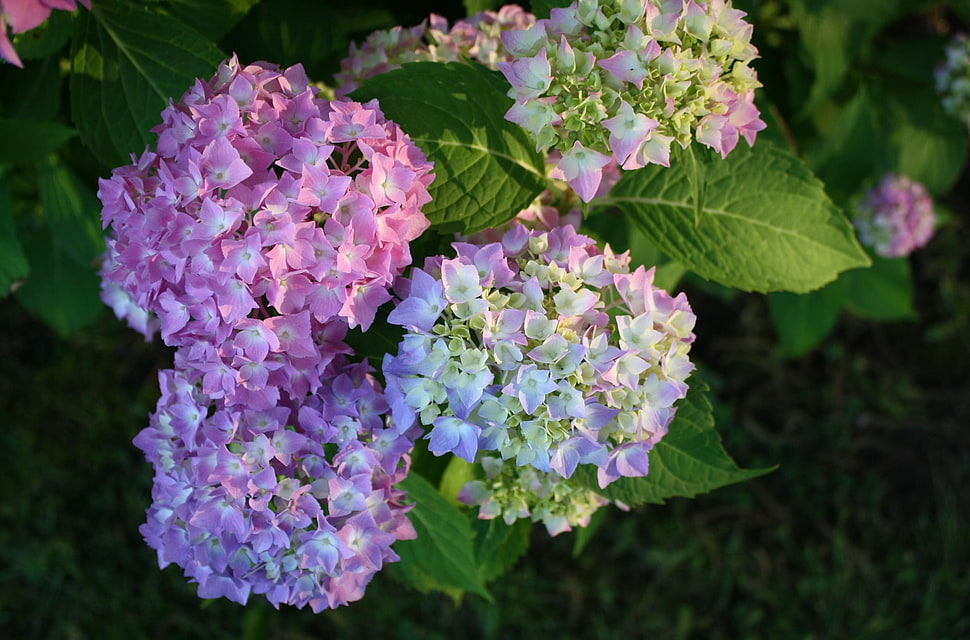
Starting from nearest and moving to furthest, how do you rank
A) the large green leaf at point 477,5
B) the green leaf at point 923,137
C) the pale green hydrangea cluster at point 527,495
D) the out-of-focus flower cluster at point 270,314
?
the out-of-focus flower cluster at point 270,314 < the pale green hydrangea cluster at point 527,495 < the large green leaf at point 477,5 < the green leaf at point 923,137

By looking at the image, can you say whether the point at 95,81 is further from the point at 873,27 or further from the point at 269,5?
the point at 873,27

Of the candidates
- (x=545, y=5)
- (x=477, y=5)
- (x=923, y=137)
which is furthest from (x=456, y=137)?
(x=923, y=137)

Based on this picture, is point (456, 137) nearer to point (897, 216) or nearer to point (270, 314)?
point (270, 314)

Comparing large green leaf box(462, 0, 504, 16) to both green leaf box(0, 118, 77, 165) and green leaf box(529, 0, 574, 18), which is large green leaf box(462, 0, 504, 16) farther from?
green leaf box(0, 118, 77, 165)

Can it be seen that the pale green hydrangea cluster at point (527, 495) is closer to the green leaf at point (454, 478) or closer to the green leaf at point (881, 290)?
the green leaf at point (454, 478)

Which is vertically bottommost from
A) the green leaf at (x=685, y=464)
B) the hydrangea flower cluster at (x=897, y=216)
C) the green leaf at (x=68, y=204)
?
the hydrangea flower cluster at (x=897, y=216)

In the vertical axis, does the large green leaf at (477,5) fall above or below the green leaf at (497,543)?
above

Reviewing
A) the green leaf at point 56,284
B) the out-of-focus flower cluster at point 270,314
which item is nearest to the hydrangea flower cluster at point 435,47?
the out-of-focus flower cluster at point 270,314
